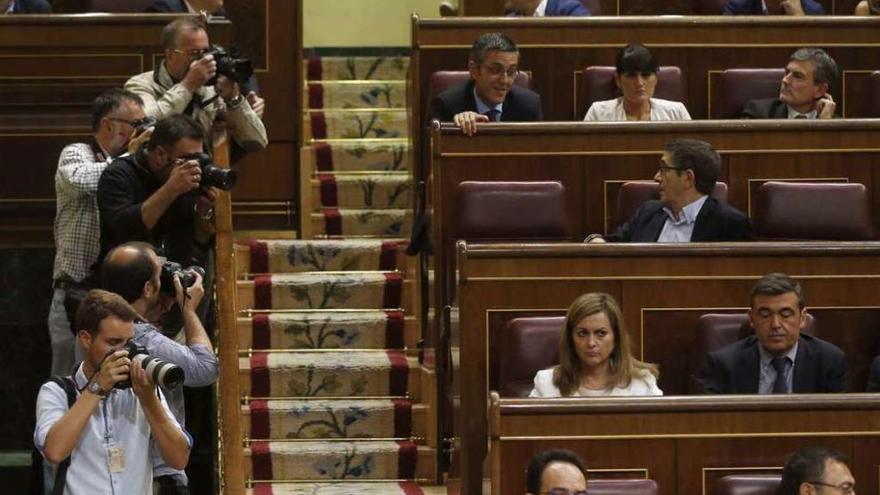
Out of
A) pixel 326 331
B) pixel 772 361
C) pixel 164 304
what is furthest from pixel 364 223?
pixel 164 304

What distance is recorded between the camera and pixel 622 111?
529 centimetres

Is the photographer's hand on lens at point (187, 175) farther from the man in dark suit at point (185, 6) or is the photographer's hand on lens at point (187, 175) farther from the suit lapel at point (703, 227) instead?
the man in dark suit at point (185, 6)

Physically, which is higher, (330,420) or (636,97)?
(636,97)

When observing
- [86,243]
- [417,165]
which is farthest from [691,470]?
[417,165]

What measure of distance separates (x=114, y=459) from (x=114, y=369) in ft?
0.66

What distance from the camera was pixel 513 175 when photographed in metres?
4.84

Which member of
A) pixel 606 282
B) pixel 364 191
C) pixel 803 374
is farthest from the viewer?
pixel 364 191

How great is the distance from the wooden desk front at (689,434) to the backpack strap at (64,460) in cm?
83

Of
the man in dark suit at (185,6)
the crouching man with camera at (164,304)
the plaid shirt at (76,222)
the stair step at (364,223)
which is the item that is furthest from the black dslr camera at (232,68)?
the crouching man with camera at (164,304)

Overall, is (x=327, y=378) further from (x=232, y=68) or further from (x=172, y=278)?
(x=172, y=278)

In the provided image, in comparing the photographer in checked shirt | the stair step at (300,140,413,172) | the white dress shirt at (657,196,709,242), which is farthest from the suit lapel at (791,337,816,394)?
the stair step at (300,140,413,172)

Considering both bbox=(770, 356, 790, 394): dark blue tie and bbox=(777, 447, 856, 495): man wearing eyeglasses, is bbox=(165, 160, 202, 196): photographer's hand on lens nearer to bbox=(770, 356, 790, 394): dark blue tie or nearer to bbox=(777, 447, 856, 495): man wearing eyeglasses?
bbox=(770, 356, 790, 394): dark blue tie

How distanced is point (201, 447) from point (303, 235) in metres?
1.80

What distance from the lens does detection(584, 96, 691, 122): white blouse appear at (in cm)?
528
